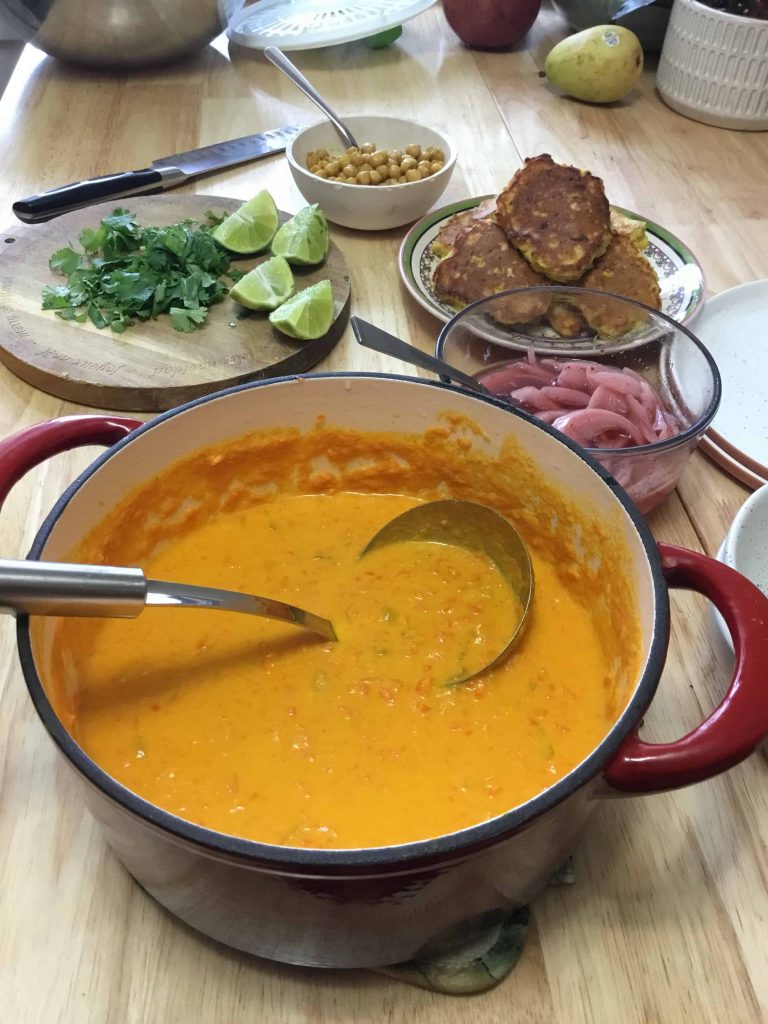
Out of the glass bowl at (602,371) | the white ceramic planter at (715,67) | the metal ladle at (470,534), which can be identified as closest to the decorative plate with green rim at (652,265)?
the glass bowl at (602,371)

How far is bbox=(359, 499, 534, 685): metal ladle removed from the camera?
3.09 feet

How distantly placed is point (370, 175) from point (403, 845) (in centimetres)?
131

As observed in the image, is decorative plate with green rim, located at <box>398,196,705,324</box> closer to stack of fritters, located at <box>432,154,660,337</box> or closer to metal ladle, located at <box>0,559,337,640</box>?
stack of fritters, located at <box>432,154,660,337</box>

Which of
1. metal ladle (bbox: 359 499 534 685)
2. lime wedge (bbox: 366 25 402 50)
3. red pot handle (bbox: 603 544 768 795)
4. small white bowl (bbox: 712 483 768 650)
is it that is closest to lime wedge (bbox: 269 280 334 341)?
metal ladle (bbox: 359 499 534 685)

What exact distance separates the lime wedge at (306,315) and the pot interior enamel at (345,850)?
0.35 metres

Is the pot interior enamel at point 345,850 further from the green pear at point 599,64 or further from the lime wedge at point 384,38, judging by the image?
the lime wedge at point 384,38

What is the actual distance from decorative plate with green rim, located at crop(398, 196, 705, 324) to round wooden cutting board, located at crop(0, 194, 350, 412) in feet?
0.37

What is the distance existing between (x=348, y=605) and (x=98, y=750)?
0.95 feet

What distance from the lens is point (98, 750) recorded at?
77 centimetres

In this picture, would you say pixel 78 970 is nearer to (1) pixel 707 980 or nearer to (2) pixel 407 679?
(2) pixel 407 679

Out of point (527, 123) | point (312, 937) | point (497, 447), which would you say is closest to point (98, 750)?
point (312, 937)

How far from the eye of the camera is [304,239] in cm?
138

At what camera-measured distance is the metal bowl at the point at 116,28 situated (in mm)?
1891

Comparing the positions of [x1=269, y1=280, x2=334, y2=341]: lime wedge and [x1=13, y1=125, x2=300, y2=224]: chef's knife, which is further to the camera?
[x1=13, y1=125, x2=300, y2=224]: chef's knife
